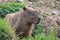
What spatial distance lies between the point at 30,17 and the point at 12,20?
67 centimetres

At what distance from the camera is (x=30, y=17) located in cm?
873

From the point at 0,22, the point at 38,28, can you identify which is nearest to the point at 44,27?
the point at 38,28

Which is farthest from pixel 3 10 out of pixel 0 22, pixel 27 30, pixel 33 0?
pixel 0 22

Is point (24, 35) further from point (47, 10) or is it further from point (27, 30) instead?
point (47, 10)

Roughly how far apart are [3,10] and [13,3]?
829 mm

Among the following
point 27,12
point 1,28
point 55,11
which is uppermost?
point 1,28

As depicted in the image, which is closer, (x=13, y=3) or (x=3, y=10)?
(x=3, y=10)

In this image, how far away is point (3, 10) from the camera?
9898 mm

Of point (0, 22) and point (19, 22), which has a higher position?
point (0, 22)

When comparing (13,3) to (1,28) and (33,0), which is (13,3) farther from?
(1,28)

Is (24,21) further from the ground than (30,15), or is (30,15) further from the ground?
(30,15)

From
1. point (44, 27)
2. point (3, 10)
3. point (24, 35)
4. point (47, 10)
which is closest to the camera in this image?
point (24, 35)

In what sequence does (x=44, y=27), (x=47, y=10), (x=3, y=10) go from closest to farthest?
(x=3, y=10)
(x=44, y=27)
(x=47, y=10)

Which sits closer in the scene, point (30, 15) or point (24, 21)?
point (30, 15)
